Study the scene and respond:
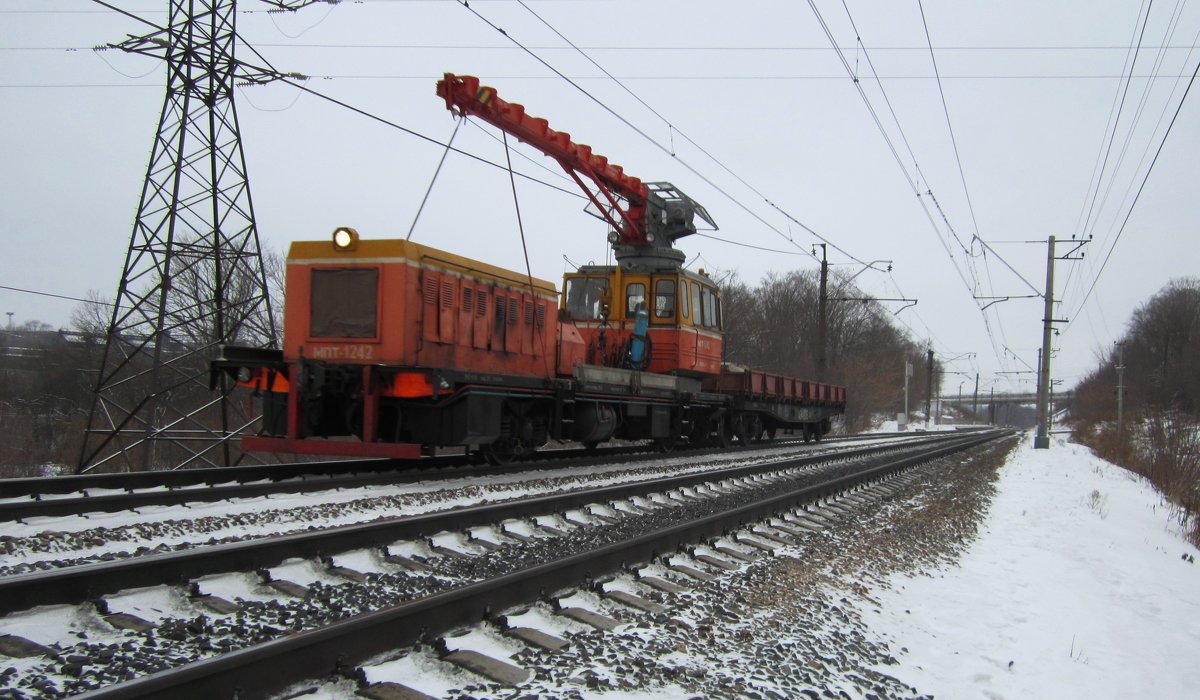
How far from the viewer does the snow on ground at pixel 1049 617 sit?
4.57 m

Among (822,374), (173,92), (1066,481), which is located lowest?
(1066,481)

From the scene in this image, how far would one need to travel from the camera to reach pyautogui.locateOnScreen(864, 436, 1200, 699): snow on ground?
457 centimetres

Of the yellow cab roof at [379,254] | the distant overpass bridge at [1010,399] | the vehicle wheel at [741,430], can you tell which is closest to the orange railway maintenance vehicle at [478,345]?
the yellow cab roof at [379,254]

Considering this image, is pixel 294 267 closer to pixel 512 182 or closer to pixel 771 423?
pixel 512 182

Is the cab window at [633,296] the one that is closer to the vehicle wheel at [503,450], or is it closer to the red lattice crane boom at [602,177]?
the red lattice crane boom at [602,177]

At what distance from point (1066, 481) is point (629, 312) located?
34.5ft

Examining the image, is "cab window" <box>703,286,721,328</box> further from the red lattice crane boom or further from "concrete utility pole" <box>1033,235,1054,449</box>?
"concrete utility pole" <box>1033,235,1054,449</box>

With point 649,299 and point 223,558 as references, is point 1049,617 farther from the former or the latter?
point 649,299

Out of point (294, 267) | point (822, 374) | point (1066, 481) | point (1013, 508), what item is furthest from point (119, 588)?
point (822, 374)

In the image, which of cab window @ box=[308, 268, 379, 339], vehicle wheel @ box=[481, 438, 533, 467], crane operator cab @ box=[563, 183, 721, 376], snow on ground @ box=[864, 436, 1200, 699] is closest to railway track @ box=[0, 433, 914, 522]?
vehicle wheel @ box=[481, 438, 533, 467]

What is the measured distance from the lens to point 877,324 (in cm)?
6456

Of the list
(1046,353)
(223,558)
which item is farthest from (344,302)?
(1046,353)

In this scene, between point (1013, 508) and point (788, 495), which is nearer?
point (788, 495)

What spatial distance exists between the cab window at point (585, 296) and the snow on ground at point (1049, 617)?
8346 mm
